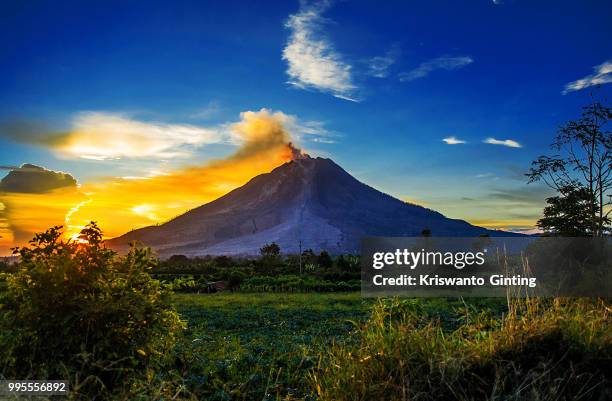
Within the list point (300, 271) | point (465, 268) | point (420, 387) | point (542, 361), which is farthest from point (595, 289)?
point (300, 271)

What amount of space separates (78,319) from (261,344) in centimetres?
631

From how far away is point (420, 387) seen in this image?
5.39 metres

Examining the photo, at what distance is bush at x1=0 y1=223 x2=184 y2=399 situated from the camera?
5383mm

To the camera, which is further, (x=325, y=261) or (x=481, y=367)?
(x=325, y=261)

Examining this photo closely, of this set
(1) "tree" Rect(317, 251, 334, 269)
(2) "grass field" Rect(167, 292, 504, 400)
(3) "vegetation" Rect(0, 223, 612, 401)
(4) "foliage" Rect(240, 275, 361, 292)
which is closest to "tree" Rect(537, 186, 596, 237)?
(2) "grass field" Rect(167, 292, 504, 400)

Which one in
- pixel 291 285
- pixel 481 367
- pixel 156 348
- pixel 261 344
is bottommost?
pixel 291 285

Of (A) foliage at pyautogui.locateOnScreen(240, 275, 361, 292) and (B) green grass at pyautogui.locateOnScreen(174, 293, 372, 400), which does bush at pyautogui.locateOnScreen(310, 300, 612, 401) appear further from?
(A) foliage at pyautogui.locateOnScreen(240, 275, 361, 292)

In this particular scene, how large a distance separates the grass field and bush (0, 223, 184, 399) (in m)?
1.21

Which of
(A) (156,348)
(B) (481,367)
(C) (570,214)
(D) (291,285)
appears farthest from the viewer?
(D) (291,285)

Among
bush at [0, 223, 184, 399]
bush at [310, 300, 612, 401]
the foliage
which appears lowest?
the foliage

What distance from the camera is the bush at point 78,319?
538 cm

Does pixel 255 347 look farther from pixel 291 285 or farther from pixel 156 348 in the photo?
pixel 291 285

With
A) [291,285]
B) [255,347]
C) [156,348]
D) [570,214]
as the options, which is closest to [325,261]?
[291,285]

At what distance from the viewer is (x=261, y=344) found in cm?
1135
